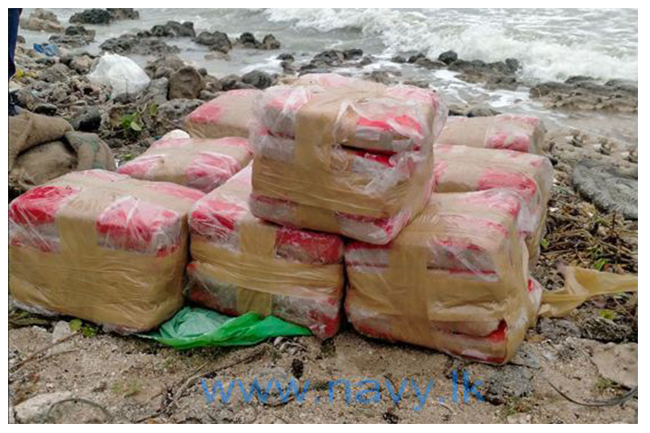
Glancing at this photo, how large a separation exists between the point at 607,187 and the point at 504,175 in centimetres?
214

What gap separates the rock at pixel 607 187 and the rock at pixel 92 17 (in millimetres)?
14864

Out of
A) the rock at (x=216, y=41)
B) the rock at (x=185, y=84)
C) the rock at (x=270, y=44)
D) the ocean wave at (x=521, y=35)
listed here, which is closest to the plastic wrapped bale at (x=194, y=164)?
the rock at (x=185, y=84)

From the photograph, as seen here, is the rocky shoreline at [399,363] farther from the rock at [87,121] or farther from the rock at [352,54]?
the rock at [352,54]

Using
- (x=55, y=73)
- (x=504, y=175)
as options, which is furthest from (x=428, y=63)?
(x=504, y=175)

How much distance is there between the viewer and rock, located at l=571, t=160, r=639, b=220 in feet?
15.6

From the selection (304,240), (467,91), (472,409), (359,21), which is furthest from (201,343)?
(359,21)

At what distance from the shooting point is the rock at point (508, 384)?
9.14 feet

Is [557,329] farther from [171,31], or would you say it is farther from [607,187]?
[171,31]

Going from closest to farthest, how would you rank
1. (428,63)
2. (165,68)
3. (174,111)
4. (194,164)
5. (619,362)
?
(619,362)
(194,164)
(174,111)
(165,68)
(428,63)

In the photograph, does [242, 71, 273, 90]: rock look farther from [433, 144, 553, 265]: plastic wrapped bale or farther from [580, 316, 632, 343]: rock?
[580, 316, 632, 343]: rock

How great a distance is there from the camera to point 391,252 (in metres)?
2.88

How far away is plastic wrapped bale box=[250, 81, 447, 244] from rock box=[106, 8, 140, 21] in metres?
16.9

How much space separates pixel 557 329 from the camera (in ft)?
10.6

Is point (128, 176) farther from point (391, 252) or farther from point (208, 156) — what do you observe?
point (391, 252)
